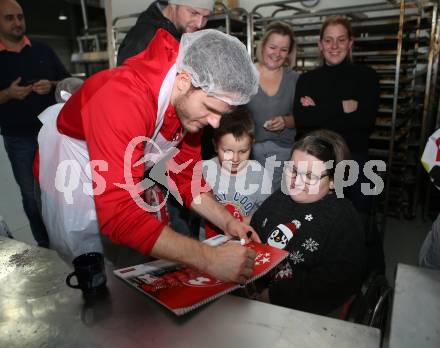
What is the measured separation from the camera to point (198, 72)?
1.12 metres

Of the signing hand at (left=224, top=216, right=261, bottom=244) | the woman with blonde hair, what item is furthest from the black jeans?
the signing hand at (left=224, top=216, right=261, bottom=244)

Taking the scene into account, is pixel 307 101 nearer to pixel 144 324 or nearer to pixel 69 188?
pixel 69 188

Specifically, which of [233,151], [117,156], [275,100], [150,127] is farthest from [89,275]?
[275,100]

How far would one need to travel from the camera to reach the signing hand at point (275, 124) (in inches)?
89.7

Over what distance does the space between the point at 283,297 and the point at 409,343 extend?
0.71m

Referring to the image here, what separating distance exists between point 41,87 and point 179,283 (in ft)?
6.76

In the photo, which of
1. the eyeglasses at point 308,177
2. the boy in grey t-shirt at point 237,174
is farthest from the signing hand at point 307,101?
the eyeglasses at point 308,177

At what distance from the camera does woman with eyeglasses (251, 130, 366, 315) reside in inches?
52.7

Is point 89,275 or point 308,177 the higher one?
point 308,177

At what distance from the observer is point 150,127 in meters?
1.13

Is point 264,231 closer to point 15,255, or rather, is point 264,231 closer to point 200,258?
point 200,258

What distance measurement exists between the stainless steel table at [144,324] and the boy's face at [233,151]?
3.55ft

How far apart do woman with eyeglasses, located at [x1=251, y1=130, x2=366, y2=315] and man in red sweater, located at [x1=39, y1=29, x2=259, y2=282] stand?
19cm

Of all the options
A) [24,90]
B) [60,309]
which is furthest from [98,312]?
[24,90]
